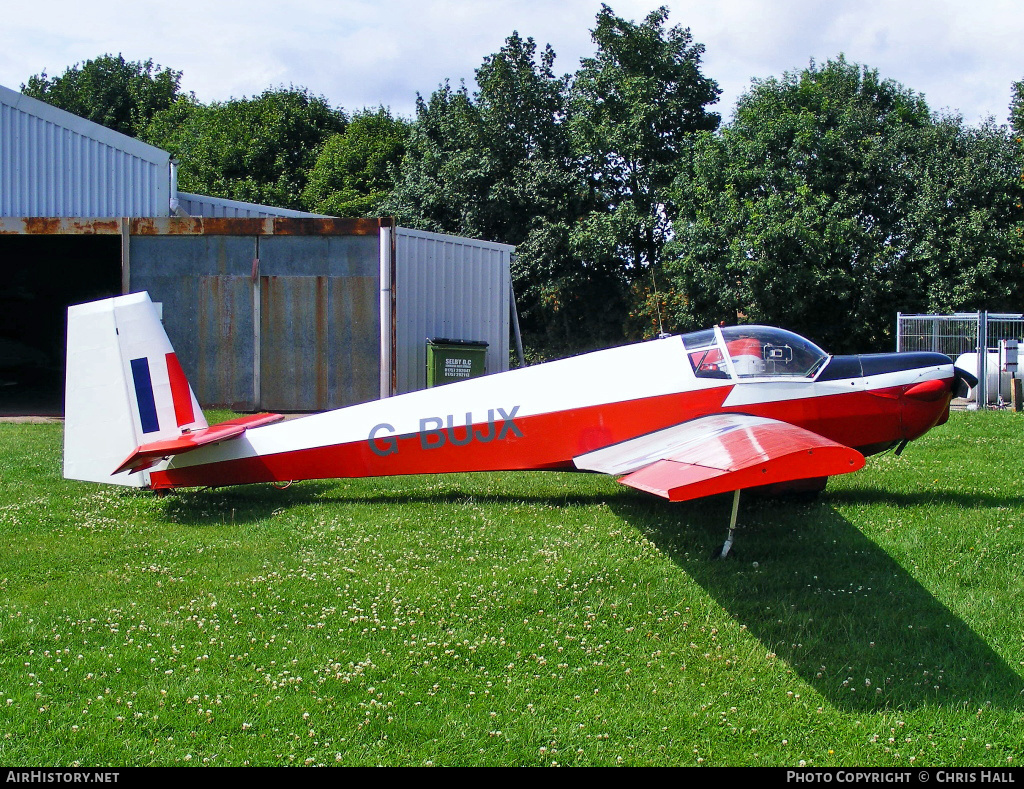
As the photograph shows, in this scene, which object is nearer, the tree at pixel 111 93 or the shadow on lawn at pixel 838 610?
the shadow on lawn at pixel 838 610

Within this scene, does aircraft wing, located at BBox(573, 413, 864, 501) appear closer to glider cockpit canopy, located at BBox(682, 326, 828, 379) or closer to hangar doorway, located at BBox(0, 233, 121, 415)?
glider cockpit canopy, located at BBox(682, 326, 828, 379)

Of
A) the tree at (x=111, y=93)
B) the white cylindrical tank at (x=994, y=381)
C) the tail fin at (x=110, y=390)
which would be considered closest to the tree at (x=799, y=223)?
the white cylindrical tank at (x=994, y=381)

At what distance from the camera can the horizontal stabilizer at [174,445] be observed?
697 cm

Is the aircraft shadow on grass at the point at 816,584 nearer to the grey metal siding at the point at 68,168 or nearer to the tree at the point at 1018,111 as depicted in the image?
the grey metal siding at the point at 68,168

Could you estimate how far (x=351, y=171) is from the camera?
127ft

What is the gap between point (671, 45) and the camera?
28984mm

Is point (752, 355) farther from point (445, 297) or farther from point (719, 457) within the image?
point (445, 297)

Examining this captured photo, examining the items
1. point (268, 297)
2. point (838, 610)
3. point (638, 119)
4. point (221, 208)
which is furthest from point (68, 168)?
point (638, 119)

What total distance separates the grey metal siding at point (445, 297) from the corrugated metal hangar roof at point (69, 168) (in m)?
5.47

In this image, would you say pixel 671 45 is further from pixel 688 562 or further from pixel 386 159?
pixel 688 562

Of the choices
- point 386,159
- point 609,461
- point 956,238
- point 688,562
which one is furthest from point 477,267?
point 386,159

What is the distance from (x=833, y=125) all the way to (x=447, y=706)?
27.2 metres

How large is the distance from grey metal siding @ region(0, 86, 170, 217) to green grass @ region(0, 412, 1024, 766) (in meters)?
10.1

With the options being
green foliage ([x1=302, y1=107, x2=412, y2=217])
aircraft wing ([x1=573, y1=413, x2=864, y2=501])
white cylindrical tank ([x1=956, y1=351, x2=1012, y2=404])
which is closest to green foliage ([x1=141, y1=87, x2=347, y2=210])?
green foliage ([x1=302, y1=107, x2=412, y2=217])
